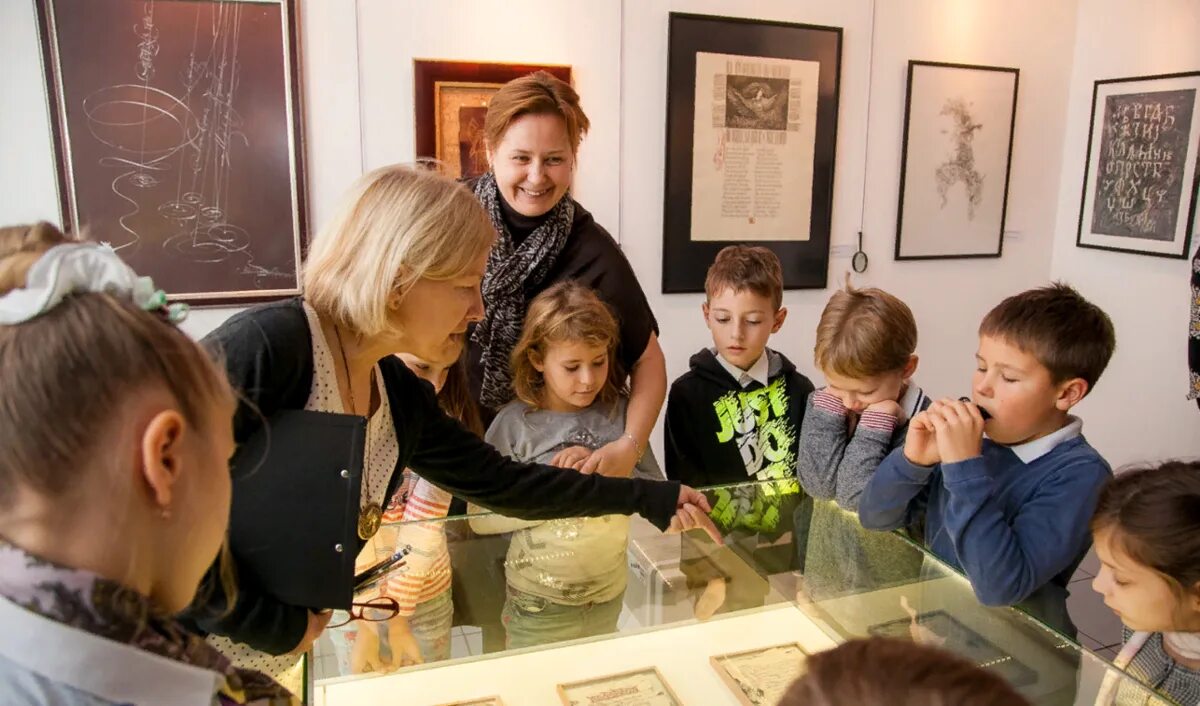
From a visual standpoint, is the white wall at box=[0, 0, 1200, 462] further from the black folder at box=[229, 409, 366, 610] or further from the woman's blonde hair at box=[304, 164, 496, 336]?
the black folder at box=[229, 409, 366, 610]

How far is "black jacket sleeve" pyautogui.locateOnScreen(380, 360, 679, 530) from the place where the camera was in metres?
1.81

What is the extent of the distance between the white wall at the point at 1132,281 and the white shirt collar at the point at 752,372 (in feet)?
10.2

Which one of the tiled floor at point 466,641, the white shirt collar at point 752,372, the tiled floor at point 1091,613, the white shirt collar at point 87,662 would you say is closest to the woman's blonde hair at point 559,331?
the white shirt collar at point 752,372

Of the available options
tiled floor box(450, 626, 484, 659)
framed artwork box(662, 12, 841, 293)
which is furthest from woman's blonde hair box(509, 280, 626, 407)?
framed artwork box(662, 12, 841, 293)

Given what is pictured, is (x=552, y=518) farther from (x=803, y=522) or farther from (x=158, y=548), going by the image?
(x=158, y=548)

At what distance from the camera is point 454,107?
399 centimetres

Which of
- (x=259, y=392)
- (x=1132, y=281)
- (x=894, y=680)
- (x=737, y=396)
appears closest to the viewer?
(x=894, y=680)

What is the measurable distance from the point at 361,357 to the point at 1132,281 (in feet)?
16.4

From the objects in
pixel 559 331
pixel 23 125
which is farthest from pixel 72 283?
pixel 23 125

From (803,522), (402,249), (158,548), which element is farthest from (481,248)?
(803,522)

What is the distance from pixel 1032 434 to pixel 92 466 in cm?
183

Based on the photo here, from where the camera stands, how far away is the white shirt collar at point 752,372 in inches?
114

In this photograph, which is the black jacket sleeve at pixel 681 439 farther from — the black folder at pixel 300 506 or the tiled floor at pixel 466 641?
the black folder at pixel 300 506

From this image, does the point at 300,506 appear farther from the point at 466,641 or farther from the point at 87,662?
the point at 87,662
